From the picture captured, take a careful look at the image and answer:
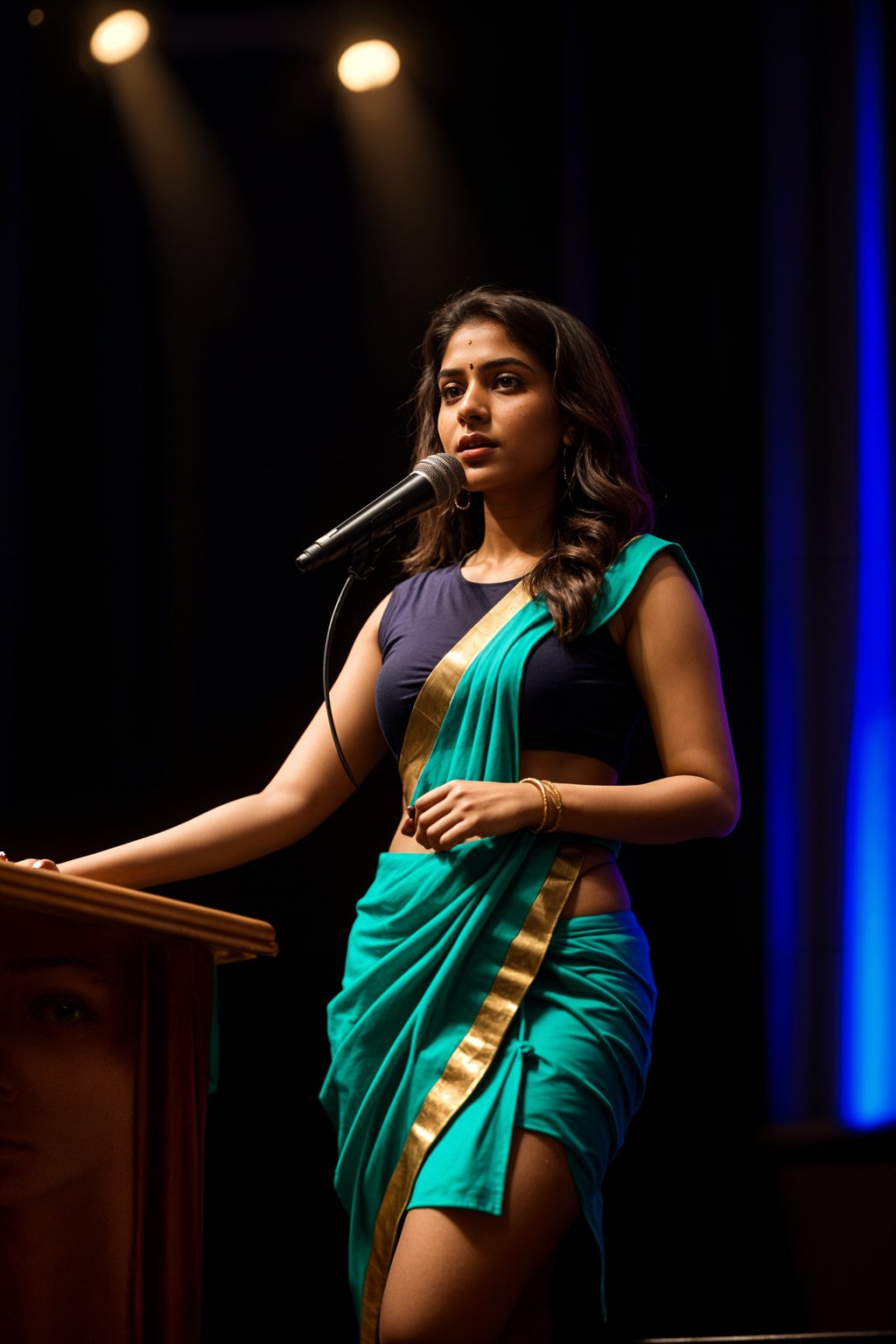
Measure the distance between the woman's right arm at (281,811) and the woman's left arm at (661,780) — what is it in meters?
0.29

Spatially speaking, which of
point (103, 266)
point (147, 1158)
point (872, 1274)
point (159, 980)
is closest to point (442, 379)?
point (103, 266)

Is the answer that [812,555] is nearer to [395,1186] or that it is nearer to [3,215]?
[395,1186]

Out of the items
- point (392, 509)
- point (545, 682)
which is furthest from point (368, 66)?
point (545, 682)

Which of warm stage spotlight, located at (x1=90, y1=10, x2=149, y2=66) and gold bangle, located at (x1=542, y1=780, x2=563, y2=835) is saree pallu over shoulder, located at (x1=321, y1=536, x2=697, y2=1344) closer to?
gold bangle, located at (x1=542, y1=780, x2=563, y2=835)

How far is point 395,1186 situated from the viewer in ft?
5.01

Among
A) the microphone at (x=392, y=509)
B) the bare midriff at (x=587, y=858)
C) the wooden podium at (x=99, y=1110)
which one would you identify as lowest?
the wooden podium at (x=99, y=1110)

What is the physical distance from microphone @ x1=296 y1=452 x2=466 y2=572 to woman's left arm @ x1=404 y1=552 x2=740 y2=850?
11.3 inches

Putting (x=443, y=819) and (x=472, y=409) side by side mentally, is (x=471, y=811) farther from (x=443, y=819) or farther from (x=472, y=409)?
(x=472, y=409)

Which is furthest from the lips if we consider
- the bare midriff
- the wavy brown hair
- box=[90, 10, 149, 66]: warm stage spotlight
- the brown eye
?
box=[90, 10, 149, 66]: warm stage spotlight

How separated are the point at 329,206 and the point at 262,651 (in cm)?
86

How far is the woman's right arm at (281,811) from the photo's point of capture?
1.66 m

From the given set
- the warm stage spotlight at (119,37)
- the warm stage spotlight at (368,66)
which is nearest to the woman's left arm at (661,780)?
the warm stage spotlight at (368,66)

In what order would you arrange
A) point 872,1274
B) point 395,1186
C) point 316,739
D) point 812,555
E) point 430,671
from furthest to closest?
1. point 812,555
2. point 872,1274
3. point 316,739
4. point 430,671
5. point 395,1186

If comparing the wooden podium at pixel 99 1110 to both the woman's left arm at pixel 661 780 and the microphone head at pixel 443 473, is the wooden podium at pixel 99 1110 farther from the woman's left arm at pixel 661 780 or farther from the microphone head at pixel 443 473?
the microphone head at pixel 443 473
